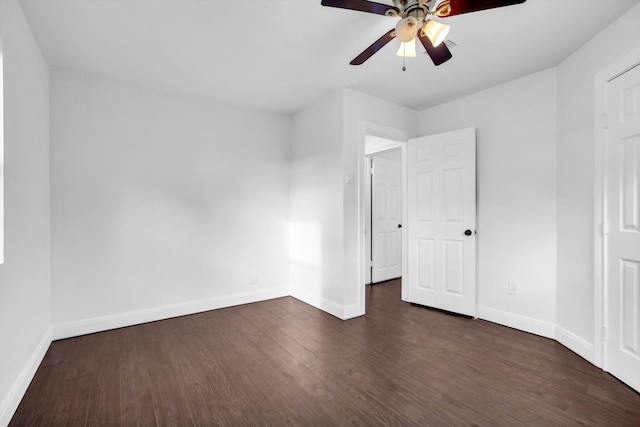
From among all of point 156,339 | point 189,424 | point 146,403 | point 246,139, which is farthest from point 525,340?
point 246,139

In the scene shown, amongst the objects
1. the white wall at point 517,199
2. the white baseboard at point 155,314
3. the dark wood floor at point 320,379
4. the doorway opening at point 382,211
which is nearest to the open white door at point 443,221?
the white wall at point 517,199

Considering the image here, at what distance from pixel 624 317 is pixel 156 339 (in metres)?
3.77

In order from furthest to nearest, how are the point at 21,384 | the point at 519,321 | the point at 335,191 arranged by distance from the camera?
1. the point at 335,191
2. the point at 519,321
3. the point at 21,384

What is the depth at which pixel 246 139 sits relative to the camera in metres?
4.00

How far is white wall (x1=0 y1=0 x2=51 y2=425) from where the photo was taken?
1.78 meters

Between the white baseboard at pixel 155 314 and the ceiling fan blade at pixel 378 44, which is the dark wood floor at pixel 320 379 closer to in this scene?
the white baseboard at pixel 155 314

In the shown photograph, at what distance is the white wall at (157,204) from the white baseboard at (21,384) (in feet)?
1.40

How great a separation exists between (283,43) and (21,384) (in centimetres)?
301

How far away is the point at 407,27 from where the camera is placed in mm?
1747

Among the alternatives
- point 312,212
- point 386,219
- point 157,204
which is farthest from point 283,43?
point 386,219

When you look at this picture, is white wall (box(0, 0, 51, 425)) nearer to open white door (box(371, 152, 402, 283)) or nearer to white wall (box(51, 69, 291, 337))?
white wall (box(51, 69, 291, 337))

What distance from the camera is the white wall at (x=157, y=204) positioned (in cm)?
293

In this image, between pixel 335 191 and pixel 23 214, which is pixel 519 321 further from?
pixel 23 214

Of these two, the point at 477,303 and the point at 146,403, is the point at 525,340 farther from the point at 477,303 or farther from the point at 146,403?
the point at 146,403
